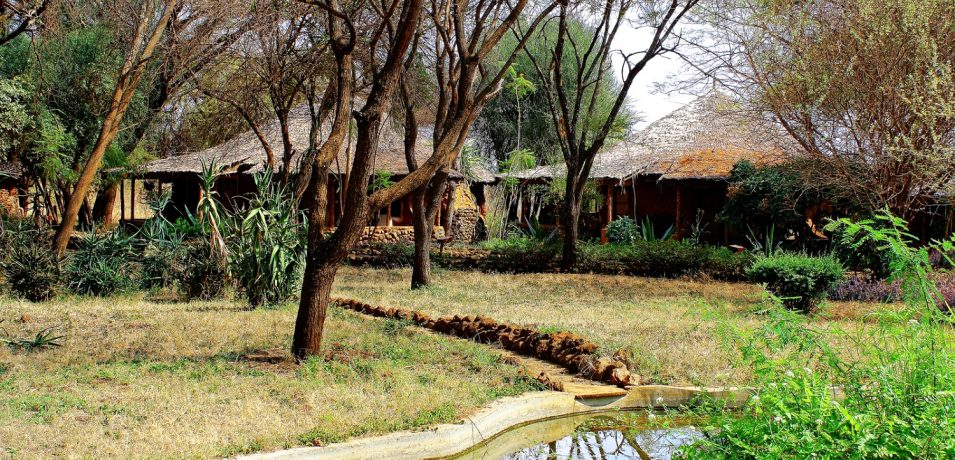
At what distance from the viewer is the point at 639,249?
17.0 metres

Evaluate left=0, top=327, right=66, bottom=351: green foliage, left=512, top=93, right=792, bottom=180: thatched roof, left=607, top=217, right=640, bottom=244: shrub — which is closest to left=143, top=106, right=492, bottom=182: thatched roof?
left=512, top=93, right=792, bottom=180: thatched roof

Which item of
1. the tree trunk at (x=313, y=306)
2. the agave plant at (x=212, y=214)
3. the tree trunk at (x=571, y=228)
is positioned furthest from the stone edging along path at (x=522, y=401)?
the tree trunk at (x=571, y=228)

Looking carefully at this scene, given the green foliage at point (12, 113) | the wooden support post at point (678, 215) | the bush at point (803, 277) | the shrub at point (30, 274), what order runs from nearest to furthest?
the shrub at point (30, 274)
the bush at point (803, 277)
the green foliage at point (12, 113)
the wooden support post at point (678, 215)

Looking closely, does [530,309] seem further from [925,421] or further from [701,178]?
[701,178]

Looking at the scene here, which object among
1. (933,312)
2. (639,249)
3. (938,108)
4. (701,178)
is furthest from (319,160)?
(701,178)

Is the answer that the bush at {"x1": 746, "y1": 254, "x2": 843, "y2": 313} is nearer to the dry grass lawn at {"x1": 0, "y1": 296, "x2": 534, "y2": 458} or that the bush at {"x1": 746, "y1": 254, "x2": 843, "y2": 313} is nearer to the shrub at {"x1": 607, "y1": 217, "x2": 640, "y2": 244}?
the dry grass lawn at {"x1": 0, "y1": 296, "x2": 534, "y2": 458}

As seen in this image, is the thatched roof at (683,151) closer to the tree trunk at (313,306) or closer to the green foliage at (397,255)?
the green foliage at (397,255)

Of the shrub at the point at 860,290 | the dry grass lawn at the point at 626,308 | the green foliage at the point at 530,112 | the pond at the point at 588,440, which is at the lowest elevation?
the pond at the point at 588,440

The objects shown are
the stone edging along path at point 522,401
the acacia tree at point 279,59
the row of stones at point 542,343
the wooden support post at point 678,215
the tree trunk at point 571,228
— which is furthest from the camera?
the wooden support post at point 678,215

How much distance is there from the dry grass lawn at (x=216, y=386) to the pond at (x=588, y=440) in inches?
13.6

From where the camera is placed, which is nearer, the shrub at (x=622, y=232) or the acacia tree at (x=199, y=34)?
the acacia tree at (x=199, y=34)

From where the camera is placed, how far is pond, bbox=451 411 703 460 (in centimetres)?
561

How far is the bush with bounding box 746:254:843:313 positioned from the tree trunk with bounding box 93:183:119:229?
19243 mm

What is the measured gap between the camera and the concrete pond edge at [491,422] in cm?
492
